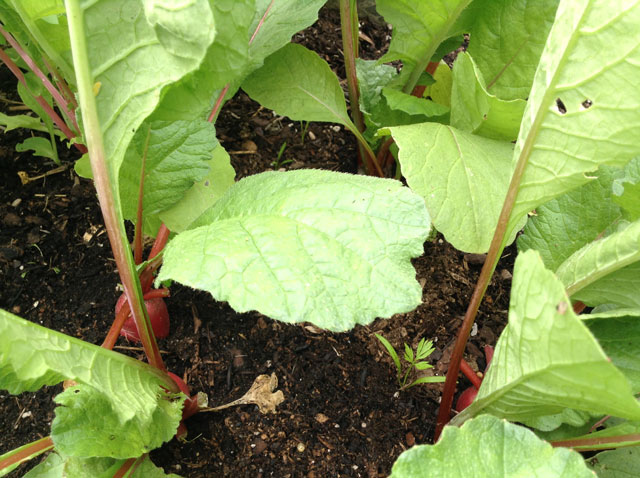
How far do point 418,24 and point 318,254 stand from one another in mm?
815

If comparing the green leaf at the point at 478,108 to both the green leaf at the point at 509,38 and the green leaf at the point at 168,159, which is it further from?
the green leaf at the point at 168,159

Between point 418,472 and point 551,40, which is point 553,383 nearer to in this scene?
point 418,472

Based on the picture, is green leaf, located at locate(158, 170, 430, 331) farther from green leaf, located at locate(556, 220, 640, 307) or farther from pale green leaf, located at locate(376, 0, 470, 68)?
pale green leaf, located at locate(376, 0, 470, 68)

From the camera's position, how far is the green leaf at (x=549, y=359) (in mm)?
641

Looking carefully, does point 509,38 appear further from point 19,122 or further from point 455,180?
point 19,122

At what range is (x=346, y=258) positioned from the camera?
31.8 inches

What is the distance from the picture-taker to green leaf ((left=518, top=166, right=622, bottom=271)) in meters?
1.18

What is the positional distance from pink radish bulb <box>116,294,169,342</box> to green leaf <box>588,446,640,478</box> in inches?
38.3

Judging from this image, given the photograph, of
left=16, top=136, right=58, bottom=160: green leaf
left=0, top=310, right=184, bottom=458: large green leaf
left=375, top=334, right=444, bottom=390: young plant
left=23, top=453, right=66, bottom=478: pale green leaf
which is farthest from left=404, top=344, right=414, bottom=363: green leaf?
left=16, top=136, right=58, bottom=160: green leaf

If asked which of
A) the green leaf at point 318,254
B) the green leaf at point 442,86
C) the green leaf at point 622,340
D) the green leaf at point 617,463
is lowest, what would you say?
the green leaf at point 617,463

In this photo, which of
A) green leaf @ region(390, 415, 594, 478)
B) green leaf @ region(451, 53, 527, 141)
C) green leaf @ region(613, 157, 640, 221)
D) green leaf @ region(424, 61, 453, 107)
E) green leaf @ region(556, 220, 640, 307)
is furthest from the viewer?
green leaf @ region(424, 61, 453, 107)

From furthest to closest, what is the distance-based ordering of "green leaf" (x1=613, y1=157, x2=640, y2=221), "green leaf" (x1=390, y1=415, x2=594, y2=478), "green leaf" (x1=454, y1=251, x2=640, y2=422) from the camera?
"green leaf" (x1=613, y1=157, x2=640, y2=221) → "green leaf" (x1=390, y1=415, x2=594, y2=478) → "green leaf" (x1=454, y1=251, x2=640, y2=422)

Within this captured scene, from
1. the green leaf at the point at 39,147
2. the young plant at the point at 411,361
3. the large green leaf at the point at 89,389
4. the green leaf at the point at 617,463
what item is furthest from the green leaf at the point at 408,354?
the green leaf at the point at 39,147

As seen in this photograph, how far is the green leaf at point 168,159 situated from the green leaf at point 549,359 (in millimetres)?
709
